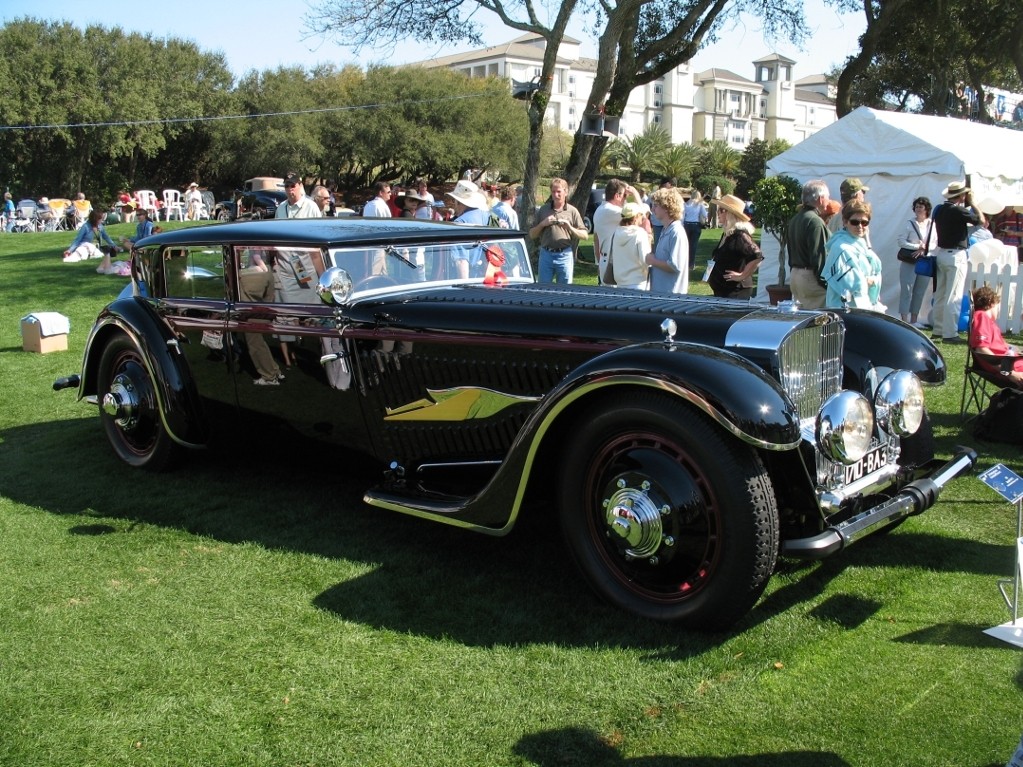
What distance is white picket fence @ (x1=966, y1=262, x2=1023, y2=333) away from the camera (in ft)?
33.2

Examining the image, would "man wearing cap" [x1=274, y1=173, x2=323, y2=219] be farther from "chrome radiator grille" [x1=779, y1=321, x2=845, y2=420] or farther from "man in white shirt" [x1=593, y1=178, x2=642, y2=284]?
"chrome radiator grille" [x1=779, y1=321, x2=845, y2=420]

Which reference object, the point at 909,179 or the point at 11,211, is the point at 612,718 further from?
the point at 11,211

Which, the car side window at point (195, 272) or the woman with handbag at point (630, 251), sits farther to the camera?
the woman with handbag at point (630, 251)

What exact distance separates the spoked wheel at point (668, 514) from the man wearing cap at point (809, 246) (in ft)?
13.4

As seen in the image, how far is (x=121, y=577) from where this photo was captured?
13.7ft

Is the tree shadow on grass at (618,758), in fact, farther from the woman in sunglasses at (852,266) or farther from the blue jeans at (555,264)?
the blue jeans at (555,264)

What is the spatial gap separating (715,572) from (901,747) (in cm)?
83

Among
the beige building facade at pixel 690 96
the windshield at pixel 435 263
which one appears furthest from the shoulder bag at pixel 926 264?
the beige building facade at pixel 690 96

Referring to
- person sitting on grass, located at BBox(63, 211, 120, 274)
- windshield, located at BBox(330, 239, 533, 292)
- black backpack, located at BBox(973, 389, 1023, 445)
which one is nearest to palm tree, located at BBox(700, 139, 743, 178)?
person sitting on grass, located at BBox(63, 211, 120, 274)

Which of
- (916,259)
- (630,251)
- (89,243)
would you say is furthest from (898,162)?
(89,243)

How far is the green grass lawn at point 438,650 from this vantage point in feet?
9.20

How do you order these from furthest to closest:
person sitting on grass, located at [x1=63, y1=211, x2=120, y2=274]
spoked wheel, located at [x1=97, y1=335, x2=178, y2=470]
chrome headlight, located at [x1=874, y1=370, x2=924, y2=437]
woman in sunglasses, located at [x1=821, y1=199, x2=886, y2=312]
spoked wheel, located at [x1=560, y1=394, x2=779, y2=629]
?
person sitting on grass, located at [x1=63, y1=211, x2=120, y2=274] → woman in sunglasses, located at [x1=821, y1=199, x2=886, y2=312] → spoked wheel, located at [x1=97, y1=335, x2=178, y2=470] → chrome headlight, located at [x1=874, y1=370, x2=924, y2=437] → spoked wheel, located at [x1=560, y1=394, x2=779, y2=629]

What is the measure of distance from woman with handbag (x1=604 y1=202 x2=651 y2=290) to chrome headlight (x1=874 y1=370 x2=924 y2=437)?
3517 millimetres

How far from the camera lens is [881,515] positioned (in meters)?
3.47
